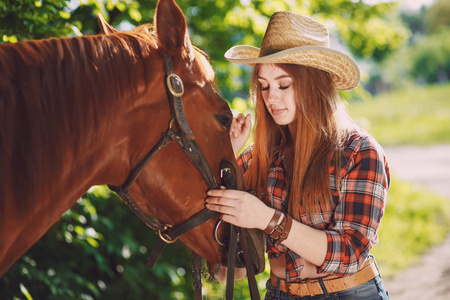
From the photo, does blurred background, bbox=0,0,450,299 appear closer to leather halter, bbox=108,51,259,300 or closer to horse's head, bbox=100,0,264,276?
leather halter, bbox=108,51,259,300

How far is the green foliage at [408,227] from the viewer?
6.47 metres

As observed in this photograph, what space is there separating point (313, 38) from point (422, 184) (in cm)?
1014

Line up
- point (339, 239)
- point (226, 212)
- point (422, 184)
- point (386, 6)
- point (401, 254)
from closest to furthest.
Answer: point (226, 212) → point (339, 239) → point (386, 6) → point (401, 254) → point (422, 184)

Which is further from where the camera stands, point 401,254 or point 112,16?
point 401,254

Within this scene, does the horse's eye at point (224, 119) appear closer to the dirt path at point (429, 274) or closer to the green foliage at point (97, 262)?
the green foliage at point (97, 262)

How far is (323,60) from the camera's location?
192 cm

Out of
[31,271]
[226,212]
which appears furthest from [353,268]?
[31,271]

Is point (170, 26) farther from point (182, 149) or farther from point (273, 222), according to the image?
point (273, 222)

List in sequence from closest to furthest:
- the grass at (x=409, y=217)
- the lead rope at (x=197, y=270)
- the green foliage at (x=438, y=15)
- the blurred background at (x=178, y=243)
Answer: the lead rope at (x=197, y=270) < the blurred background at (x=178, y=243) < the grass at (x=409, y=217) < the green foliage at (x=438, y=15)

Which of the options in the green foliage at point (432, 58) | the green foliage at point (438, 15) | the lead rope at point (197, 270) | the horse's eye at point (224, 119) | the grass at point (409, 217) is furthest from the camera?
the green foliage at point (438, 15)

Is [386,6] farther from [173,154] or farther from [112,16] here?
[173,154]

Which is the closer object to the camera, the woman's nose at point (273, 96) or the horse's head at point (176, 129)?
the horse's head at point (176, 129)

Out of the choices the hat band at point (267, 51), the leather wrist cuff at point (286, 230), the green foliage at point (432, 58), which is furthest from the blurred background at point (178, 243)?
the green foliage at point (432, 58)

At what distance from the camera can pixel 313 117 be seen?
6.38 ft
